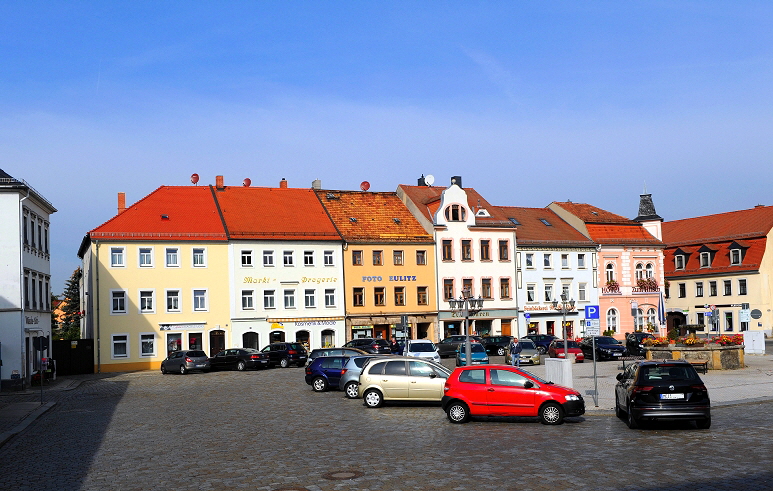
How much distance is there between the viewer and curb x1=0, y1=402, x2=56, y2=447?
22.2 m

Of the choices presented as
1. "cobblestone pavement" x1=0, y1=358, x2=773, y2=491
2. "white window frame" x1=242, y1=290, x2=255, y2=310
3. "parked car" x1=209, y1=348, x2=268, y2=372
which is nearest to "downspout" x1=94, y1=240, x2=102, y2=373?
"parked car" x1=209, y1=348, x2=268, y2=372

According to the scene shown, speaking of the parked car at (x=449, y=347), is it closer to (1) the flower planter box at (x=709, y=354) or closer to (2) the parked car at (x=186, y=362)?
(2) the parked car at (x=186, y=362)

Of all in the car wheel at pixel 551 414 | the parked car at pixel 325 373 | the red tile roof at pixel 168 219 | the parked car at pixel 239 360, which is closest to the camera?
the car wheel at pixel 551 414

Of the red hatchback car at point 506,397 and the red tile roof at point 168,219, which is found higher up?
the red tile roof at point 168,219

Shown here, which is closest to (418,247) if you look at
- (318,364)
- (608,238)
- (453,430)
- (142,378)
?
(608,238)

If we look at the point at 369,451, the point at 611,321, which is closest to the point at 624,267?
the point at 611,321

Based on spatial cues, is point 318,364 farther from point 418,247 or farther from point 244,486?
point 418,247

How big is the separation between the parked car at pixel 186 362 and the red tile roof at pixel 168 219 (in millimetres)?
10557

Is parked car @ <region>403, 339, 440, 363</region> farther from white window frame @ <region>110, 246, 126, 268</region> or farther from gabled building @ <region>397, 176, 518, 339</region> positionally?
white window frame @ <region>110, 246, 126, 268</region>

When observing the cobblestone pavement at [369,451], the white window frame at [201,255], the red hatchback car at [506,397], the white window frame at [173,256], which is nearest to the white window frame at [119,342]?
the white window frame at [173,256]

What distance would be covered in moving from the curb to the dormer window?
40261 millimetres

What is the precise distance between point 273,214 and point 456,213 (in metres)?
15.1

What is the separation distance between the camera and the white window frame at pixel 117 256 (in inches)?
2201

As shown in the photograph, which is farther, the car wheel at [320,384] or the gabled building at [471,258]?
the gabled building at [471,258]
